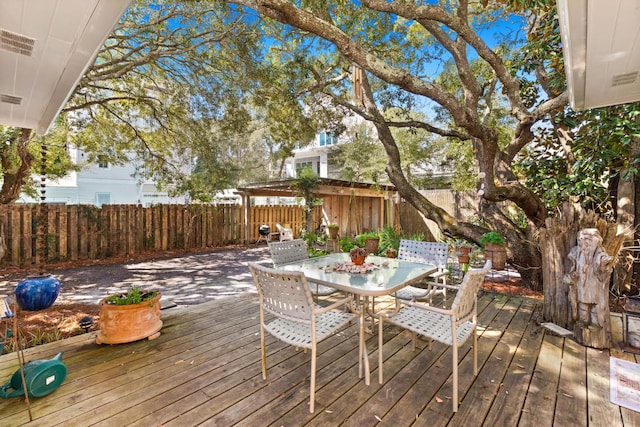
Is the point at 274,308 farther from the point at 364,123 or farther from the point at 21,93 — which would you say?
the point at 364,123

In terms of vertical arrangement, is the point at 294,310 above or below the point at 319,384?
above

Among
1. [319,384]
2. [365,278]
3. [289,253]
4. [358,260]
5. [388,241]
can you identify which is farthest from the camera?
[388,241]

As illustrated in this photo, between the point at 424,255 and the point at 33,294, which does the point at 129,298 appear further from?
the point at 424,255

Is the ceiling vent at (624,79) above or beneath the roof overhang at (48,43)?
beneath

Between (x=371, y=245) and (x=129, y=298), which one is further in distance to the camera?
(x=371, y=245)

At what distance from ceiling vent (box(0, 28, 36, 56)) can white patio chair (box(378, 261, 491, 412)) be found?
2955 millimetres

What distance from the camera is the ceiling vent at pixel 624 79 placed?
2285mm

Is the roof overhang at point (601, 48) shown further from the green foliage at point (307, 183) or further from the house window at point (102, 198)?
the house window at point (102, 198)

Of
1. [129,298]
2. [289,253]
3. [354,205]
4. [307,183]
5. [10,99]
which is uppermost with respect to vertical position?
[10,99]

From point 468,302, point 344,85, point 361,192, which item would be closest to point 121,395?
point 468,302

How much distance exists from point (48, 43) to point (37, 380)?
2.22 meters

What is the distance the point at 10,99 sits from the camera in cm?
275

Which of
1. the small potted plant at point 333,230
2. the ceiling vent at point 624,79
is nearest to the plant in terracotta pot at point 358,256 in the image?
the ceiling vent at point 624,79

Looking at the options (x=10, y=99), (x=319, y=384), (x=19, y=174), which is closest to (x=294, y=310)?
(x=319, y=384)
